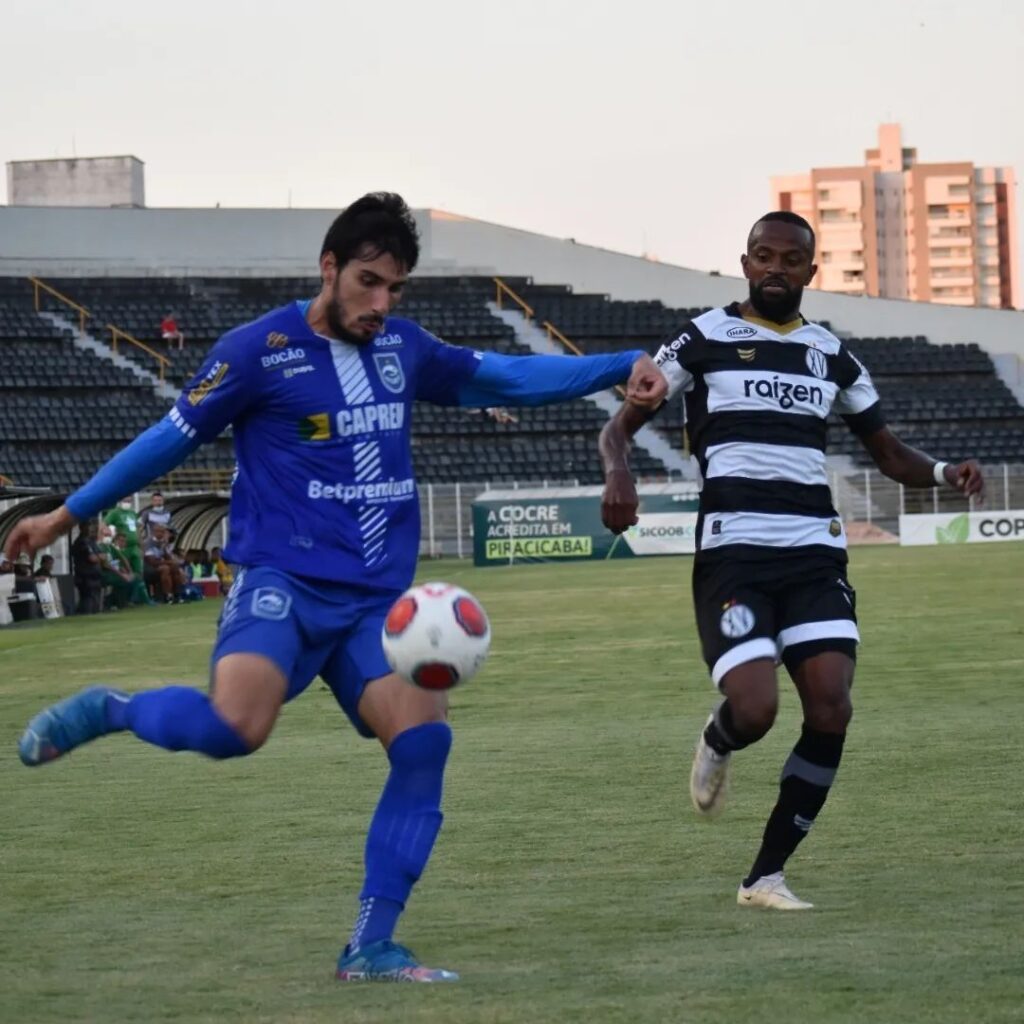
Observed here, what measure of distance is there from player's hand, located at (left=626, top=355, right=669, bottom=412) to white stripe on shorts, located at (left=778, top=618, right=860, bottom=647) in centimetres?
102

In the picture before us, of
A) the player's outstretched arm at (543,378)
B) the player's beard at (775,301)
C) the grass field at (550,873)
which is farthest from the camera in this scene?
the player's beard at (775,301)

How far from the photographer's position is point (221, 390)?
18.3 feet

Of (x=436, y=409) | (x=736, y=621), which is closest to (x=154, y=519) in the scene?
(x=436, y=409)

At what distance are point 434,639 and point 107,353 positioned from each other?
187 feet

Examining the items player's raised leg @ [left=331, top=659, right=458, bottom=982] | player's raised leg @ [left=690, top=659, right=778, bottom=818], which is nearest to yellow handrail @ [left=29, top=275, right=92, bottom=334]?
player's raised leg @ [left=690, top=659, right=778, bottom=818]

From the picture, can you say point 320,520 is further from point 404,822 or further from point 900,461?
point 900,461

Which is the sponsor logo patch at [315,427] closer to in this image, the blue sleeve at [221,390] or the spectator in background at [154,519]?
the blue sleeve at [221,390]

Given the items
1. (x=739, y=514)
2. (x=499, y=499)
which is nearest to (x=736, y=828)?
(x=739, y=514)

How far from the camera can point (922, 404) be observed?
6328cm

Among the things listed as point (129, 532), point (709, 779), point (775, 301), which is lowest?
point (129, 532)

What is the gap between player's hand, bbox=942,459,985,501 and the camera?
6730 millimetres

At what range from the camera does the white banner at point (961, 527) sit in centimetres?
5078

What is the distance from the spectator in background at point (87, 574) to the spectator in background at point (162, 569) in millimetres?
2893

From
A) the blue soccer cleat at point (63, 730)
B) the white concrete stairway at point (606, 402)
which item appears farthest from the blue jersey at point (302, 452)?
the white concrete stairway at point (606, 402)
